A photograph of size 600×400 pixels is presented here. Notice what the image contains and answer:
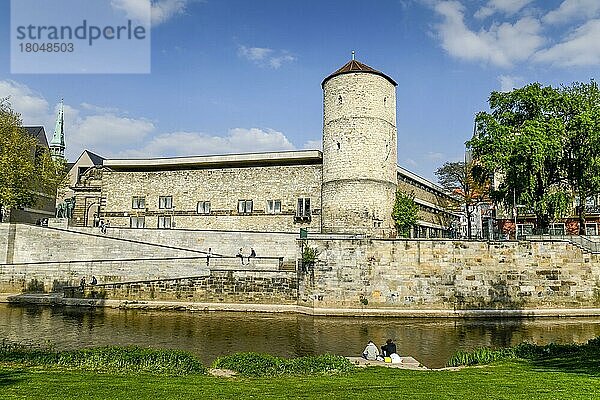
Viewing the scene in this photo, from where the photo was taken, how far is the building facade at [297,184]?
40656mm

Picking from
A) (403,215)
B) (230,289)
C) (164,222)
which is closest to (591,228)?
(403,215)

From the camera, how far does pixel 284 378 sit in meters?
12.4

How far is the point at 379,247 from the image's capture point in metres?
33.2

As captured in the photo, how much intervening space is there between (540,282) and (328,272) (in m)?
13.9

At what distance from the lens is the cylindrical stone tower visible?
40188 millimetres

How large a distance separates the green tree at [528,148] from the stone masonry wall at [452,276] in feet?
14.8

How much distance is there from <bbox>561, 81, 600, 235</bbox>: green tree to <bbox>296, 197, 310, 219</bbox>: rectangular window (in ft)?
68.3

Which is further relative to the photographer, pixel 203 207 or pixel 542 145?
pixel 203 207

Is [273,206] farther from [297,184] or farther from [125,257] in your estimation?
[125,257]

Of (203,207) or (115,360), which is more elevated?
(203,207)

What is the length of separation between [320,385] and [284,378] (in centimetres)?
177

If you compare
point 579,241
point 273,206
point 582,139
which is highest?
point 582,139

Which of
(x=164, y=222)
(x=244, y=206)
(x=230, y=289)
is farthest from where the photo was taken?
(x=164, y=222)

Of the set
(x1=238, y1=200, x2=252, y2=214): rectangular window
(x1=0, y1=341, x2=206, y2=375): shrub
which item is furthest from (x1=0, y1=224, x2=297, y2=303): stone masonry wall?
(x1=0, y1=341, x2=206, y2=375): shrub
